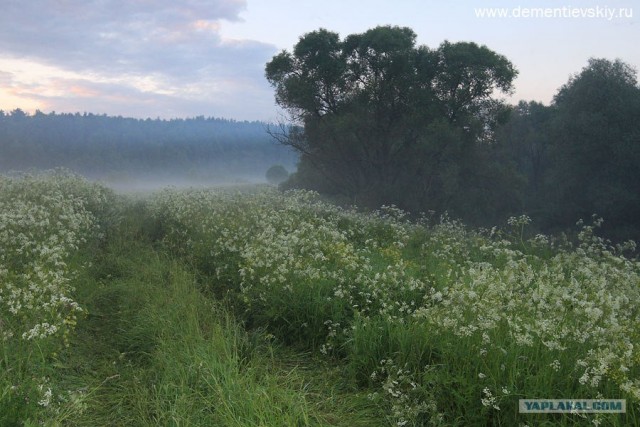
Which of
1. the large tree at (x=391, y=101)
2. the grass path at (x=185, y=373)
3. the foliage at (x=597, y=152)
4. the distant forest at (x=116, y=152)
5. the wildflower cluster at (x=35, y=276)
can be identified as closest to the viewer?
the grass path at (x=185, y=373)

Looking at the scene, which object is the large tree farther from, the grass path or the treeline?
the grass path

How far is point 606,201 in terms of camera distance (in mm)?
30688

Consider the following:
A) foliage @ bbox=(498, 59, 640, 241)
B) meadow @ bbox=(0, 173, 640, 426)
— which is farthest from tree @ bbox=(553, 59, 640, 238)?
meadow @ bbox=(0, 173, 640, 426)

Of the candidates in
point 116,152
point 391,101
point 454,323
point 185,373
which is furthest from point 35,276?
point 116,152

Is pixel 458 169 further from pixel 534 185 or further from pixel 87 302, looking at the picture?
pixel 87 302

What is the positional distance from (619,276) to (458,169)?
2333 centimetres

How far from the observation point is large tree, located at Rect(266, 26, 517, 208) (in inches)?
1188

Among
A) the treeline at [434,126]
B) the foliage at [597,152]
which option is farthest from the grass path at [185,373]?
the foliage at [597,152]

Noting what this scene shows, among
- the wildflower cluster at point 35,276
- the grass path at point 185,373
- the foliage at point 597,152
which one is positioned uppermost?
the foliage at point 597,152

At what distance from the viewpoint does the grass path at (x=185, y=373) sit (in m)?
5.08

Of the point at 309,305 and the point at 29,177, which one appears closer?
the point at 309,305

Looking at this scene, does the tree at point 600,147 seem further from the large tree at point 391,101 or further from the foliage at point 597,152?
the large tree at point 391,101

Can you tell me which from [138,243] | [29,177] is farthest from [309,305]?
[29,177]

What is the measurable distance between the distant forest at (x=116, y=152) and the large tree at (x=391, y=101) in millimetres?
58308
